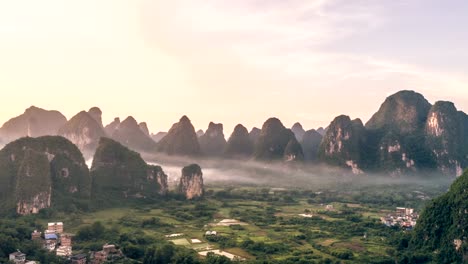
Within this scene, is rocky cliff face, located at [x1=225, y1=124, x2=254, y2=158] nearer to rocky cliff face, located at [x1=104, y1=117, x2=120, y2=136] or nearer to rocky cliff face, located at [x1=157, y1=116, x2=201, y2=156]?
rocky cliff face, located at [x1=157, y1=116, x2=201, y2=156]

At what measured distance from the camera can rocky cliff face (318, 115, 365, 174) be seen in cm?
9169

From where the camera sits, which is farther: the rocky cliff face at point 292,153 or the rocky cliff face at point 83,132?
the rocky cliff face at point 292,153

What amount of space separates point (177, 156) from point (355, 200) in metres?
38.8

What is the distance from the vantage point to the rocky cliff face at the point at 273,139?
3962 inches

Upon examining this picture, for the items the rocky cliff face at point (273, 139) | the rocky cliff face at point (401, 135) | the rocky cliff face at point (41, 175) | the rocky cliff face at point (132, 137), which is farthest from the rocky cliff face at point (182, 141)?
the rocky cliff face at point (41, 175)

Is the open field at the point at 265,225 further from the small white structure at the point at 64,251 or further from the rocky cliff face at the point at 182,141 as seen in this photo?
the rocky cliff face at the point at 182,141

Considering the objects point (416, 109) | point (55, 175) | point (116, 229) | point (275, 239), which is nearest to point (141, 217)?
point (116, 229)

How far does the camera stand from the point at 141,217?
4722cm

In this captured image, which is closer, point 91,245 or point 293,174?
point 91,245

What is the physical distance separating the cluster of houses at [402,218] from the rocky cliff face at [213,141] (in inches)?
2415

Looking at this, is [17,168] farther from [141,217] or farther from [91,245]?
[91,245]

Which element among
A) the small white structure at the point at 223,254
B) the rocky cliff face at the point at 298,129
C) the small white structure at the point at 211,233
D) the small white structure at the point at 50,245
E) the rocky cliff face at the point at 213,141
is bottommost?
the small white structure at the point at 223,254

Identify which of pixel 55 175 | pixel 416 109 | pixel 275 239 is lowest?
pixel 275 239

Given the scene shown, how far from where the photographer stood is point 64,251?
32281 mm
